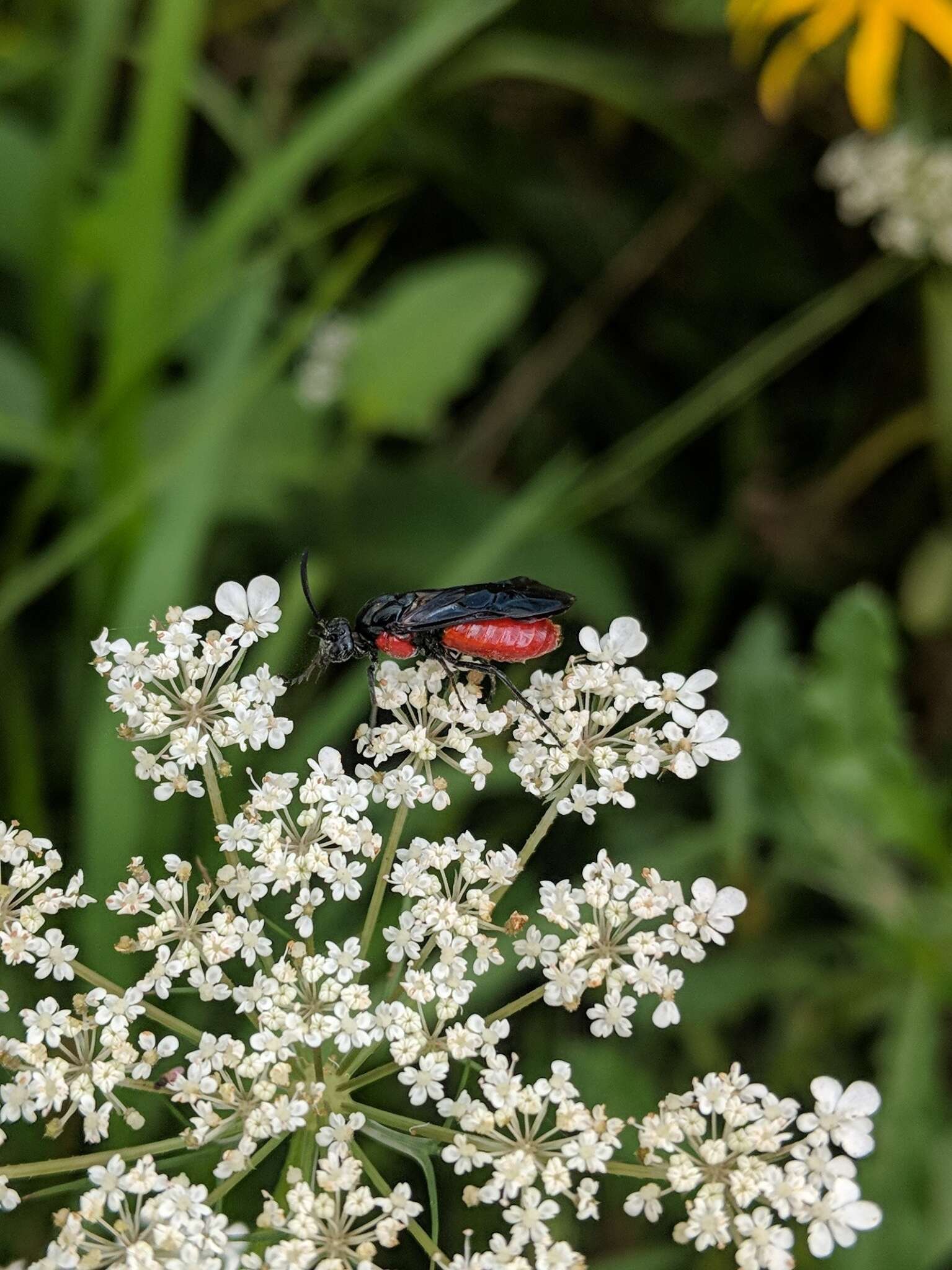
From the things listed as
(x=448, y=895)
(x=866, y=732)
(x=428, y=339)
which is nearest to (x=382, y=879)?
(x=448, y=895)

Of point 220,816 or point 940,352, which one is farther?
point 940,352

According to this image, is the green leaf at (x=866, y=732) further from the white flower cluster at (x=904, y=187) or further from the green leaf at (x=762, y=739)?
the white flower cluster at (x=904, y=187)

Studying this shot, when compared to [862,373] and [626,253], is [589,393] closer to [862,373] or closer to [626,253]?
[626,253]

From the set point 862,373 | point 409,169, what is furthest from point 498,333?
point 862,373

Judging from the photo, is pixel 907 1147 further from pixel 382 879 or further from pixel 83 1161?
pixel 83 1161

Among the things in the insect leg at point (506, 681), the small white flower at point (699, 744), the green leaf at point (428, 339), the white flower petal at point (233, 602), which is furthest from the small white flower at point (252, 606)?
the green leaf at point (428, 339)
